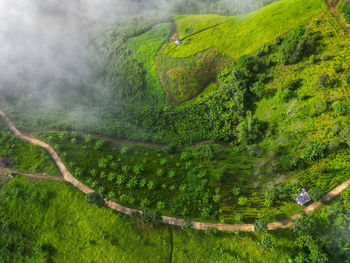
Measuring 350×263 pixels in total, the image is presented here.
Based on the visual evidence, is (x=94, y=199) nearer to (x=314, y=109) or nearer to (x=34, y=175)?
(x=34, y=175)

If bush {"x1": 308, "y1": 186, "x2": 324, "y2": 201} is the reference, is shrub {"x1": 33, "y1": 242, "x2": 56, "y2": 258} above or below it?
below

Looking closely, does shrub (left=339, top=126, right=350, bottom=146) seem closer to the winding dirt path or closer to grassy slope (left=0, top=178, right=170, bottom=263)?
the winding dirt path

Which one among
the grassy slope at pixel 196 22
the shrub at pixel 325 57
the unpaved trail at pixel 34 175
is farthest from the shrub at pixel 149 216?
the grassy slope at pixel 196 22

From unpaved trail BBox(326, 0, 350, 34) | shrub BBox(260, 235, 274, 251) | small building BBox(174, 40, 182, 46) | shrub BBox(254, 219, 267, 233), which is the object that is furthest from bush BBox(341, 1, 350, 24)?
shrub BBox(260, 235, 274, 251)

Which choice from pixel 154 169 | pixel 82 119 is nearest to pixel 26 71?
pixel 82 119

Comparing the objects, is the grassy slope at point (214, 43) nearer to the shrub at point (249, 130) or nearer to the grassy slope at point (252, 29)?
the grassy slope at point (252, 29)

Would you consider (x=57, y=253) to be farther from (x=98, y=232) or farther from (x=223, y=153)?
(x=223, y=153)
